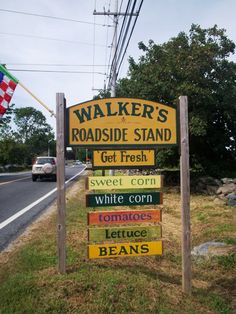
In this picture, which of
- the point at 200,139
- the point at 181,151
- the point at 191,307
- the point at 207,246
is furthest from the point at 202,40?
the point at 191,307

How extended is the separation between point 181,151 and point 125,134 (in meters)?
0.75

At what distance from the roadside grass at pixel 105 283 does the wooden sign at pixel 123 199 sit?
0.86m

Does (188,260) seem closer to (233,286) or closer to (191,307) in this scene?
(191,307)

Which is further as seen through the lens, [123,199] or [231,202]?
[231,202]

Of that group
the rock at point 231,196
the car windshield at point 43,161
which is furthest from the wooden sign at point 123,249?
the car windshield at point 43,161

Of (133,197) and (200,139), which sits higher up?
(200,139)

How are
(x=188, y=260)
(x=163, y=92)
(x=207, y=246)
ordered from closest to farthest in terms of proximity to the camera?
1. (x=188, y=260)
2. (x=207, y=246)
3. (x=163, y=92)

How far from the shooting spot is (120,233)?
5539 mm

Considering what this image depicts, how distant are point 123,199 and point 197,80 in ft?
42.4

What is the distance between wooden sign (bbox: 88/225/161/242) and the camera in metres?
5.51

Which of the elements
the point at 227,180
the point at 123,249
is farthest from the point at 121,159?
the point at 227,180

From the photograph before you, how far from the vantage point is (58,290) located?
4664 mm

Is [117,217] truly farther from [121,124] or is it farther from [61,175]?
[121,124]

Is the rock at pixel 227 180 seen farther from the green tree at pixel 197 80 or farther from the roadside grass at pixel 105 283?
the roadside grass at pixel 105 283
